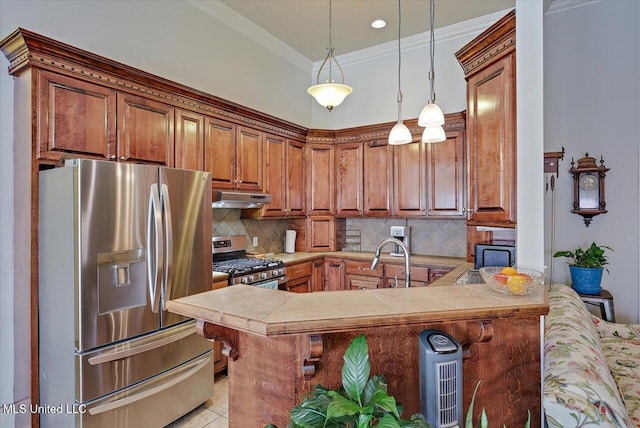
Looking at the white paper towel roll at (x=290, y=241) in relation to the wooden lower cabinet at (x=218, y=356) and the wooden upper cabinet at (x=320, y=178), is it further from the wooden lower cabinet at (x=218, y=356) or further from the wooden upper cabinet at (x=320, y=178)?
the wooden lower cabinet at (x=218, y=356)

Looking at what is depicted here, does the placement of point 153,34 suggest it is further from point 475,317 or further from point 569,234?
point 569,234

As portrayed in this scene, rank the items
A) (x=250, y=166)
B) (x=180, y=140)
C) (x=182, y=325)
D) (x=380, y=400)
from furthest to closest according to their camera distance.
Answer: (x=250, y=166), (x=180, y=140), (x=182, y=325), (x=380, y=400)

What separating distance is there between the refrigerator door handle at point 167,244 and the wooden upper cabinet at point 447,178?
9.15 ft

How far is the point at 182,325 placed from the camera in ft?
7.78

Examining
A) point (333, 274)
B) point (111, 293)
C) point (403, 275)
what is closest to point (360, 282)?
point (333, 274)

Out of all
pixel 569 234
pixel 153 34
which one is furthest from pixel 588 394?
pixel 153 34

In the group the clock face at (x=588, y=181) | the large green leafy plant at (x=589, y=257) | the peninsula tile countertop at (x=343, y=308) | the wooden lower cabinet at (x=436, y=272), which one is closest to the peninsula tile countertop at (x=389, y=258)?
the wooden lower cabinet at (x=436, y=272)

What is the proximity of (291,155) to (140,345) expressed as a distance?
8.86 ft

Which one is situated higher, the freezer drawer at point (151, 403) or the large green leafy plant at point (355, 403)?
the large green leafy plant at point (355, 403)

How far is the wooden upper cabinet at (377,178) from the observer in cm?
411

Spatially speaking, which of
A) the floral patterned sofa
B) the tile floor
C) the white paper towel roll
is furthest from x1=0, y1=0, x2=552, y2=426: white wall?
the white paper towel roll

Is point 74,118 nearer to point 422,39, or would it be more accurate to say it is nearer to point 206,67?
point 206,67

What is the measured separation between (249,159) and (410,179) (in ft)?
6.16

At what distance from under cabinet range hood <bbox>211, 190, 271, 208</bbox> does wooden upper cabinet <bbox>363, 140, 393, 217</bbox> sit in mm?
1337
